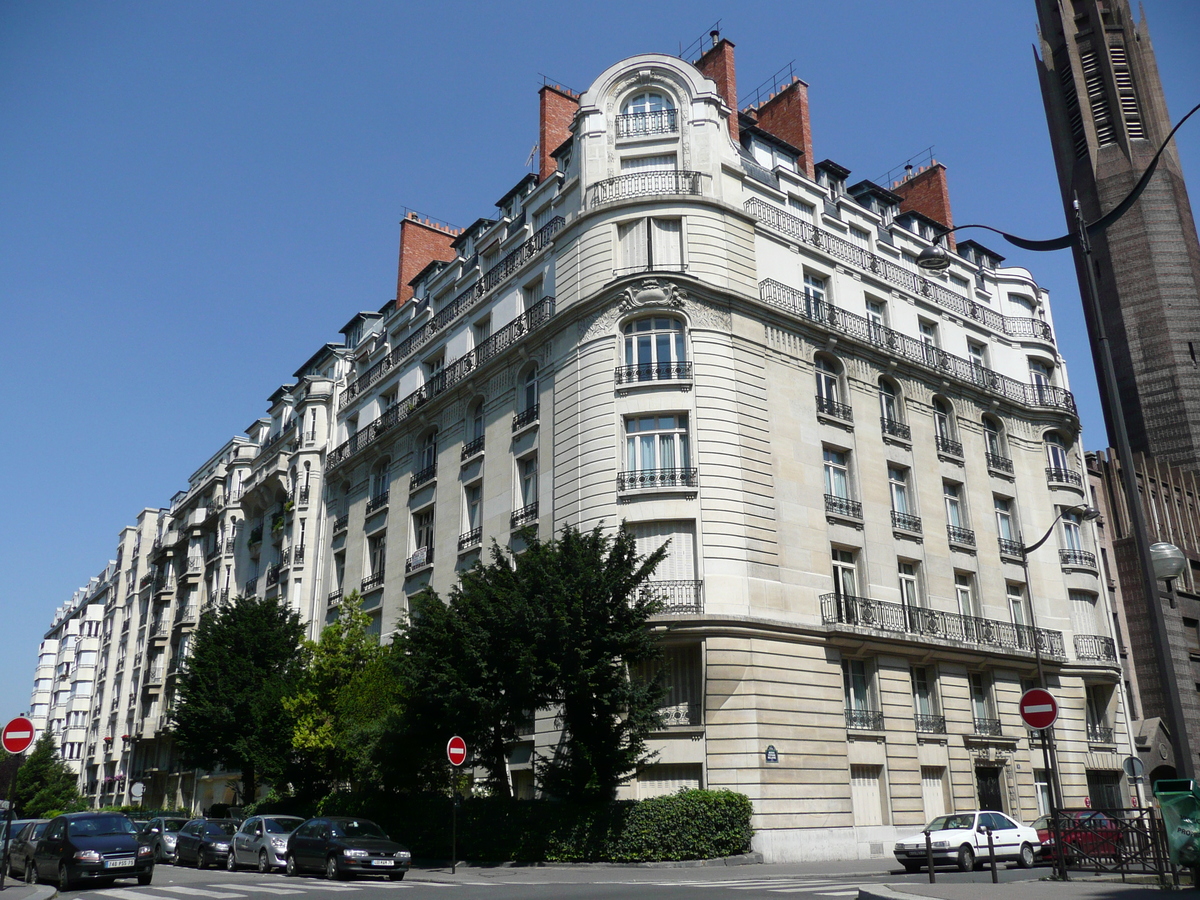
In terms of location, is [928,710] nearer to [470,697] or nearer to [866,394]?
[866,394]

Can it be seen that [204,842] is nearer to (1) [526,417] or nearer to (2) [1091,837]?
(1) [526,417]

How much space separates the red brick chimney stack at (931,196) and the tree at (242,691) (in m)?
32.2

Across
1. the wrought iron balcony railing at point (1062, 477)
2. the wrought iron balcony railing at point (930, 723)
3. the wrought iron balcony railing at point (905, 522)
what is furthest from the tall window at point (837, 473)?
the wrought iron balcony railing at point (1062, 477)

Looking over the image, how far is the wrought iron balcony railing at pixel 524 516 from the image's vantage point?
3119 cm

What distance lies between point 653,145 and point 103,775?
203ft

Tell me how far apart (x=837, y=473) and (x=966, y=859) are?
12.4 meters

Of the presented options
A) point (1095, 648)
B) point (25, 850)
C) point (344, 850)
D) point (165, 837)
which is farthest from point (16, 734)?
point (1095, 648)

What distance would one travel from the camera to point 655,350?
96.3 feet

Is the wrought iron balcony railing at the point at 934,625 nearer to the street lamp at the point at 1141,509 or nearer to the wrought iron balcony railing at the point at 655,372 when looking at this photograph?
the wrought iron balcony railing at the point at 655,372

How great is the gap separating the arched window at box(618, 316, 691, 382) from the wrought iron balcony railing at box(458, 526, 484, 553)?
8.27 m

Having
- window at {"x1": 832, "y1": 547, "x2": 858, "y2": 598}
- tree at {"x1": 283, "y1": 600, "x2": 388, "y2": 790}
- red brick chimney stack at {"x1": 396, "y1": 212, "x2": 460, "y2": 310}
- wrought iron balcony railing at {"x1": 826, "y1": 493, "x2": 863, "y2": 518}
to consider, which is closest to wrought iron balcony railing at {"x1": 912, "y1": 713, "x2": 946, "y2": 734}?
window at {"x1": 832, "y1": 547, "x2": 858, "y2": 598}

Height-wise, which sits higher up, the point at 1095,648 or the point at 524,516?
the point at 524,516

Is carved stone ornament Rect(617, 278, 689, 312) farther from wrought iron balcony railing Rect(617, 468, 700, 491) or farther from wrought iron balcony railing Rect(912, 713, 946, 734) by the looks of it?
wrought iron balcony railing Rect(912, 713, 946, 734)

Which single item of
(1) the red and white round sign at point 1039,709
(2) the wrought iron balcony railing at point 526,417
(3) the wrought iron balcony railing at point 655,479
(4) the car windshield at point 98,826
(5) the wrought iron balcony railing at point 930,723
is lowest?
(4) the car windshield at point 98,826
